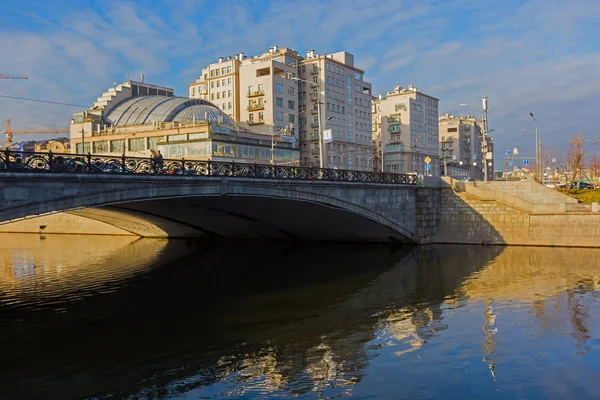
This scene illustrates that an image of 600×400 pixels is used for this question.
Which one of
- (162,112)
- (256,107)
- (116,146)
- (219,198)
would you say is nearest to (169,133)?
(116,146)

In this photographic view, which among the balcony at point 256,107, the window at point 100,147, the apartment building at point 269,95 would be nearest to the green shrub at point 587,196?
the apartment building at point 269,95

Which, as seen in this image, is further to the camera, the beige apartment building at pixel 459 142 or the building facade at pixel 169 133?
the beige apartment building at pixel 459 142

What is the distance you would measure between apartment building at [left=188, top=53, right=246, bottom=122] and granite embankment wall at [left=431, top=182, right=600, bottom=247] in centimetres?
6291

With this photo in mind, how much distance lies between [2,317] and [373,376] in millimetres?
17190

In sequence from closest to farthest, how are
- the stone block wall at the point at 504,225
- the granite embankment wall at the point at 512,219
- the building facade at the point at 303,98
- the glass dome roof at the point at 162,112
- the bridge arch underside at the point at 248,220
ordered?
the bridge arch underside at the point at 248,220
the stone block wall at the point at 504,225
the granite embankment wall at the point at 512,219
the glass dome roof at the point at 162,112
the building facade at the point at 303,98

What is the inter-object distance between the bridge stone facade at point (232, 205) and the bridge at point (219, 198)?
0.16 ft

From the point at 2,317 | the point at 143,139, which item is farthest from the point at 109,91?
the point at 2,317

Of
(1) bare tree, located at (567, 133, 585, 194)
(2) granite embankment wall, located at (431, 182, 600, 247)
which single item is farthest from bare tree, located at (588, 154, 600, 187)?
(2) granite embankment wall, located at (431, 182, 600, 247)

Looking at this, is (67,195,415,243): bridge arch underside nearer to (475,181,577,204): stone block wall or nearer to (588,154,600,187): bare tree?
(475,181,577,204): stone block wall

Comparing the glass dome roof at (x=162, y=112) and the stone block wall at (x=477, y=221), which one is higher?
the glass dome roof at (x=162, y=112)

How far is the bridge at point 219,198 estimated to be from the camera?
21.0 m

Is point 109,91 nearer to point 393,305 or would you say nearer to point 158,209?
point 158,209

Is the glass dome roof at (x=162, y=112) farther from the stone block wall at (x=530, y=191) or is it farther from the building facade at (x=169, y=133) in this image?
the stone block wall at (x=530, y=191)

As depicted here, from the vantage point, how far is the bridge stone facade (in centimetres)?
2122
